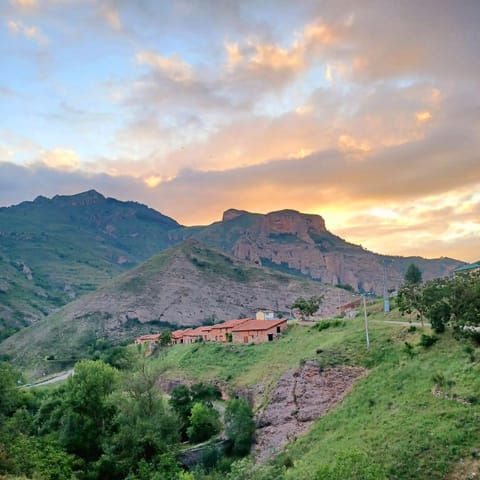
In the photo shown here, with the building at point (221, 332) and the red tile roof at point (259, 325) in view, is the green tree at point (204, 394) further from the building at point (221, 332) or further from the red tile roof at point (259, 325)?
the building at point (221, 332)

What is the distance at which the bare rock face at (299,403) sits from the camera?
1587 inches

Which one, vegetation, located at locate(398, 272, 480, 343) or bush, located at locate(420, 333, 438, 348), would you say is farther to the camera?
bush, located at locate(420, 333, 438, 348)

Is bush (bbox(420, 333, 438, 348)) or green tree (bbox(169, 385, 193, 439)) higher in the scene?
bush (bbox(420, 333, 438, 348))

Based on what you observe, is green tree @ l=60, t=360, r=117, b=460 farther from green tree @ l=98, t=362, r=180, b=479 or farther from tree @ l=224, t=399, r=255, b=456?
tree @ l=224, t=399, r=255, b=456

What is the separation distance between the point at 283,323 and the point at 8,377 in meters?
38.2

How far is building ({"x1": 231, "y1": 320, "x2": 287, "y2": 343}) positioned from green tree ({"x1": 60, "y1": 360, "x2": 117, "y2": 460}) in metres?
26.3

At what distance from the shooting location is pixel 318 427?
124ft

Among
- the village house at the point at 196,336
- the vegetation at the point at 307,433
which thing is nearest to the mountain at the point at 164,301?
the village house at the point at 196,336

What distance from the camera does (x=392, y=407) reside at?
32.5 meters

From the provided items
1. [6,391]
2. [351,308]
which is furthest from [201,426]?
[351,308]

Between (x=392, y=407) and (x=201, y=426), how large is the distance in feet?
67.9

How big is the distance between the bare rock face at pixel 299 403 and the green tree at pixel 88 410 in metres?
13.8

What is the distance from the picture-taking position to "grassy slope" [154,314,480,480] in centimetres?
2534

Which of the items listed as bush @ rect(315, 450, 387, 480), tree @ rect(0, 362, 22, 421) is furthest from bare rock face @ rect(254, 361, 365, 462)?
tree @ rect(0, 362, 22, 421)
